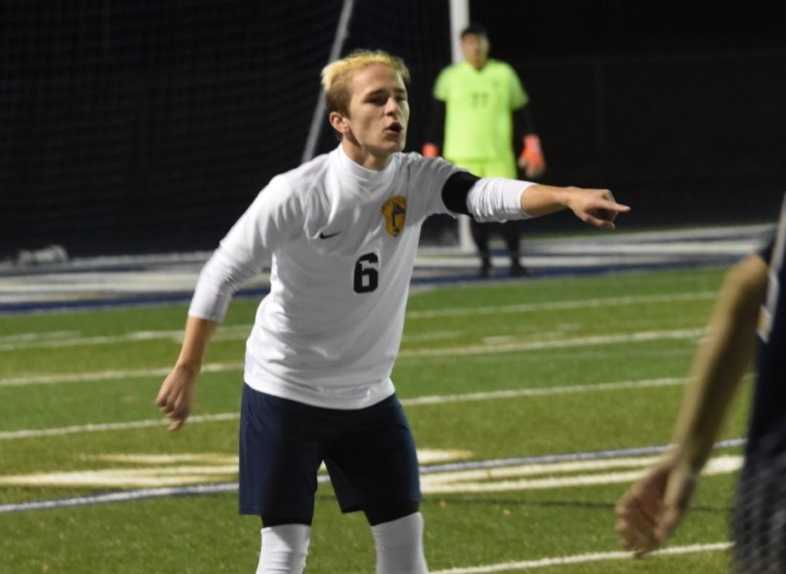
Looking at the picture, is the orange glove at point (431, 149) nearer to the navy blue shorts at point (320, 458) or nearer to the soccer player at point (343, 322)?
the soccer player at point (343, 322)

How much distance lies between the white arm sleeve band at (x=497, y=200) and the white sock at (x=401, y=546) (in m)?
0.85

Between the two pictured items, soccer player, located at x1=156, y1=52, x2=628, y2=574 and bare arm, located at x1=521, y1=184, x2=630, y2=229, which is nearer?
bare arm, located at x1=521, y1=184, x2=630, y2=229

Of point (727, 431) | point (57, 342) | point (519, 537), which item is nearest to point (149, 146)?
point (57, 342)

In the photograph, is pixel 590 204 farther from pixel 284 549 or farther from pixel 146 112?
pixel 146 112

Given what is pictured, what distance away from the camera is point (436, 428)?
11.3 metres

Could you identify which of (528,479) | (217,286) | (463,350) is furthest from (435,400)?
(217,286)

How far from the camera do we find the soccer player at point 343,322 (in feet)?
20.0

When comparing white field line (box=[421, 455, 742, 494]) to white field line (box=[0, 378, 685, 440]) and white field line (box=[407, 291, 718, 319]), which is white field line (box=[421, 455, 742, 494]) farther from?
white field line (box=[407, 291, 718, 319])

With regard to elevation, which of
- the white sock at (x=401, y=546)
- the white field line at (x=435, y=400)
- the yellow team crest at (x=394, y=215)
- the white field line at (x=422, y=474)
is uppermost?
the yellow team crest at (x=394, y=215)

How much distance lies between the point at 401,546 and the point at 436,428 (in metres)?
5.20

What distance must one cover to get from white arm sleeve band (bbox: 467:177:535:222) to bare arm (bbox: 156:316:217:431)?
0.86 metres

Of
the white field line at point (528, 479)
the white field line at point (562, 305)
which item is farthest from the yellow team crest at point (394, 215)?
the white field line at point (562, 305)

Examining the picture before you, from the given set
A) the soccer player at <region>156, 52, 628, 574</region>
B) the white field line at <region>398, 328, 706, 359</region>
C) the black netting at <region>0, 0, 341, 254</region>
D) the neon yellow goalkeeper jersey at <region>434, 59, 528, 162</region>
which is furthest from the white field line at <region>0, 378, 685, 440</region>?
the black netting at <region>0, 0, 341, 254</region>

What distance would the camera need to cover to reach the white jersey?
20.1ft
